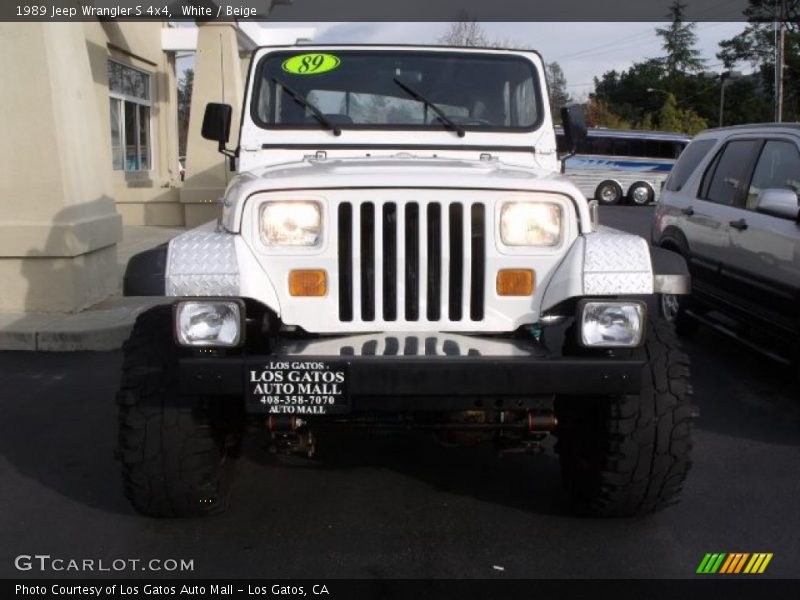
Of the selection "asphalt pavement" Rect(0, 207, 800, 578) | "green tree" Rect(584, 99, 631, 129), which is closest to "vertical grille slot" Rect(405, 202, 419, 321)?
"asphalt pavement" Rect(0, 207, 800, 578)

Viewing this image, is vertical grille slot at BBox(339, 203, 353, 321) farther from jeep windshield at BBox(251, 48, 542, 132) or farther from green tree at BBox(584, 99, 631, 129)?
green tree at BBox(584, 99, 631, 129)

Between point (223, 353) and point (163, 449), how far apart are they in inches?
20.4

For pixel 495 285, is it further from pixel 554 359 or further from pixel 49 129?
pixel 49 129

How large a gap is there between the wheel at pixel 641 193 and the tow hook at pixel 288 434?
31.2 m

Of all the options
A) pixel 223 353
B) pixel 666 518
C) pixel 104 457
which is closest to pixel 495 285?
pixel 223 353

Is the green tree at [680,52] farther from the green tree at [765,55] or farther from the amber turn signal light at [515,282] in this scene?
the amber turn signal light at [515,282]

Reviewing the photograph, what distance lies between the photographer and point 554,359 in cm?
349

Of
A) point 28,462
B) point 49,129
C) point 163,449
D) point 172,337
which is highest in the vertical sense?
point 49,129

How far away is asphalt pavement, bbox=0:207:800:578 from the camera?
3.80 meters

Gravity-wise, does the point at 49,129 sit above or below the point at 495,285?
above

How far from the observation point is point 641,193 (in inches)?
1332

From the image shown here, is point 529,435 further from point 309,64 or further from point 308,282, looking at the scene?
point 309,64

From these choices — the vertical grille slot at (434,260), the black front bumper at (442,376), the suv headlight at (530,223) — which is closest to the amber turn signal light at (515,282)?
the suv headlight at (530,223)

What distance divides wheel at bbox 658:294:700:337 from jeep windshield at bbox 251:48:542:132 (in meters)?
3.26
